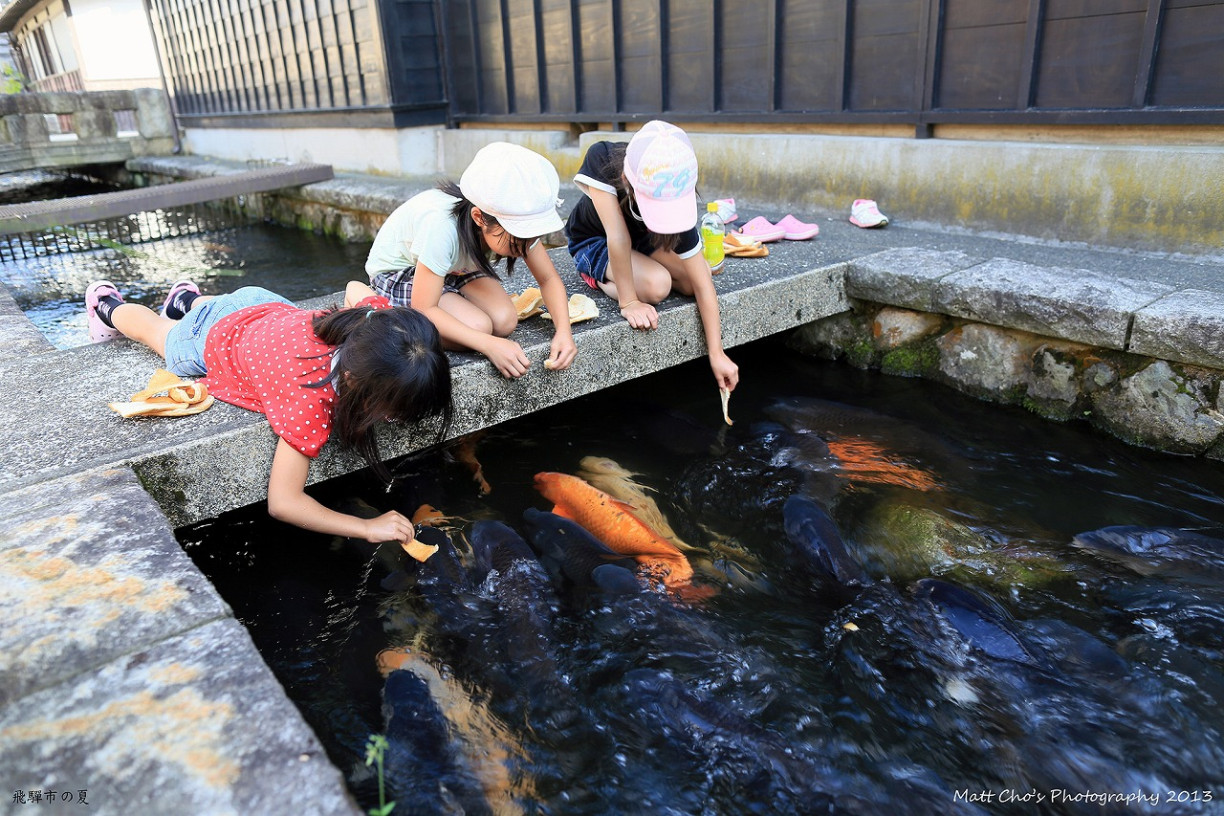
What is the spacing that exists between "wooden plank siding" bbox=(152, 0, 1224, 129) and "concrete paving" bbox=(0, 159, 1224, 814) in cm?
104

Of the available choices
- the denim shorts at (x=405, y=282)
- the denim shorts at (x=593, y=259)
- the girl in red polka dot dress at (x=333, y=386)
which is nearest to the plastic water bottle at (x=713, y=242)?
the denim shorts at (x=593, y=259)

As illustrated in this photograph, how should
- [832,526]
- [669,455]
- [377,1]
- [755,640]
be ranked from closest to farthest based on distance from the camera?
[755,640] < [832,526] < [669,455] < [377,1]

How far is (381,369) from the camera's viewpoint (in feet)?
8.97

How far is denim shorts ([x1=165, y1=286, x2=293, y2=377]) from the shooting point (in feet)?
11.7

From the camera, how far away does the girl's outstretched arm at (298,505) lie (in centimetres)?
285

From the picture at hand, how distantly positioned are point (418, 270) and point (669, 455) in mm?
1637

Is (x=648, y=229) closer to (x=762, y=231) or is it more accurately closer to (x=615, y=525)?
(x=615, y=525)

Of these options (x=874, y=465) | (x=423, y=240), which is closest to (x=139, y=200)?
(x=423, y=240)

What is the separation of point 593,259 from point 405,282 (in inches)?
45.0

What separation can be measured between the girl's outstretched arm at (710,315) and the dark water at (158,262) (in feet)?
17.1

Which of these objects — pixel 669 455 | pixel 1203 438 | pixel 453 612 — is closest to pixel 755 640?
pixel 453 612

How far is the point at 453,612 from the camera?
300cm

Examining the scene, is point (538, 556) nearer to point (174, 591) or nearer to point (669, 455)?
point (669, 455)

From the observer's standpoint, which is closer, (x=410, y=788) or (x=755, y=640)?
(x=410, y=788)
